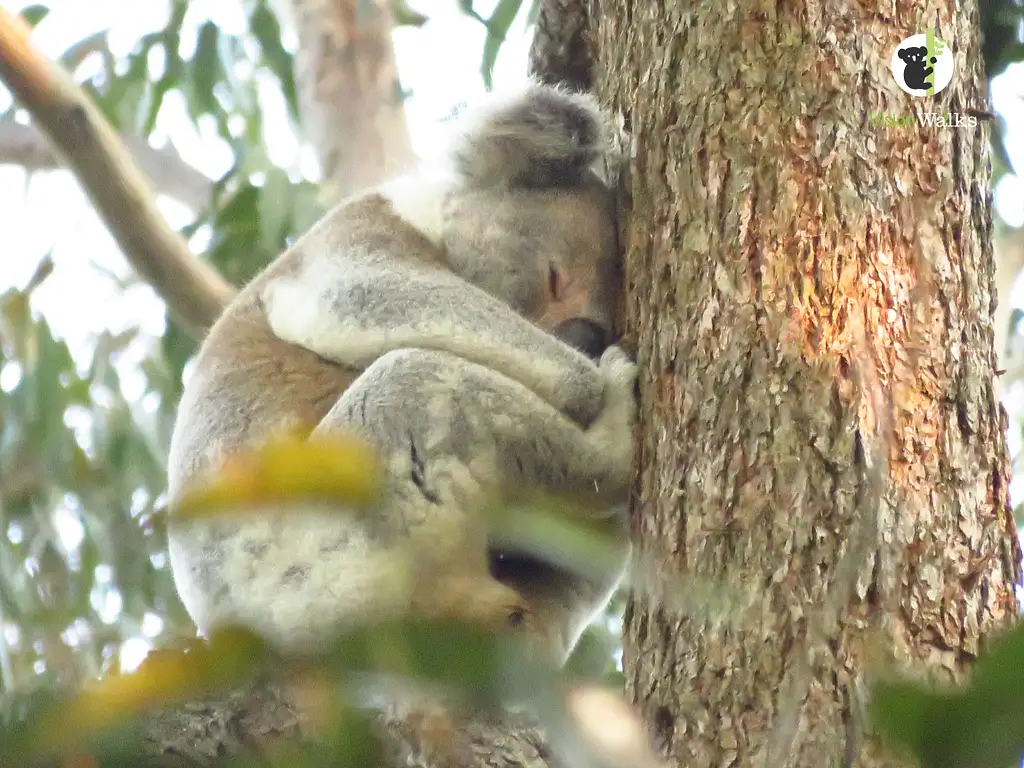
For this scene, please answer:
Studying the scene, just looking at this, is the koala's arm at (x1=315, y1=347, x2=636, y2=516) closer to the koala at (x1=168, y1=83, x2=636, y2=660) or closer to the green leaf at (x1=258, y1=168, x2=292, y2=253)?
the koala at (x1=168, y1=83, x2=636, y2=660)

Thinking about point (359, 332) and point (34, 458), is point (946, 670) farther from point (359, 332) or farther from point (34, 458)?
point (34, 458)

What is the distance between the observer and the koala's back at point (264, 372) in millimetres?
2277

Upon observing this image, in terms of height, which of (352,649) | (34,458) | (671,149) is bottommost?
(34,458)

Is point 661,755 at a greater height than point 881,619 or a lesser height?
lesser

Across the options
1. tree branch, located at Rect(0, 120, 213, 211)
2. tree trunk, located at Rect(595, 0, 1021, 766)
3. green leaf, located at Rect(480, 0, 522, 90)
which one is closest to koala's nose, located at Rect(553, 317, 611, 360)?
tree trunk, located at Rect(595, 0, 1021, 766)

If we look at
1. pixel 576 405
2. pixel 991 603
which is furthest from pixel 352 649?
pixel 576 405

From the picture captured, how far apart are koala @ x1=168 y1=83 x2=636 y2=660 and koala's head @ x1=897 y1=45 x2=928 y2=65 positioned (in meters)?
0.61

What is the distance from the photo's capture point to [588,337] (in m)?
2.25

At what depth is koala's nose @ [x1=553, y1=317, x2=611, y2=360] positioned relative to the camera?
2244 mm

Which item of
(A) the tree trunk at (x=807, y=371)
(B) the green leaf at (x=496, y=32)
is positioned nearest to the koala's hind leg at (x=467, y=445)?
(A) the tree trunk at (x=807, y=371)

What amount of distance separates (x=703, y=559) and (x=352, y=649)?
1.08 meters

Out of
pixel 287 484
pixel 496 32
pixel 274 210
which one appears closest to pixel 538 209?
pixel 496 32

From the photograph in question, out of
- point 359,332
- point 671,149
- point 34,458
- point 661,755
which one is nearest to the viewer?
point 661,755

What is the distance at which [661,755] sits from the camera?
5.02ft
